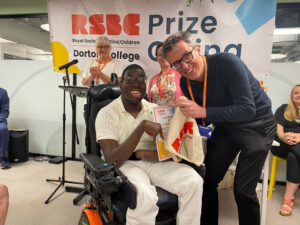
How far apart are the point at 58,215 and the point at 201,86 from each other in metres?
1.75

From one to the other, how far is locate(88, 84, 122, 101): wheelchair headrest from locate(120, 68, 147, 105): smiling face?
0.16 metres

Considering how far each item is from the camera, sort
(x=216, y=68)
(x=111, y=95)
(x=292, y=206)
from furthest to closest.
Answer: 1. (x=292, y=206)
2. (x=111, y=95)
3. (x=216, y=68)

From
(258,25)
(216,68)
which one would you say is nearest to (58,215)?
(216,68)

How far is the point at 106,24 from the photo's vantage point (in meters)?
2.71

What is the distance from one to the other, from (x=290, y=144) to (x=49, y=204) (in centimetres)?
261

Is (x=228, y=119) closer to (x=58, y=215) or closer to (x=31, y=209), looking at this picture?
(x=58, y=215)

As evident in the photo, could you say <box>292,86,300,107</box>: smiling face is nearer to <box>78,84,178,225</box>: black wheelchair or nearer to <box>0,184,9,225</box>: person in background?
<box>78,84,178,225</box>: black wheelchair

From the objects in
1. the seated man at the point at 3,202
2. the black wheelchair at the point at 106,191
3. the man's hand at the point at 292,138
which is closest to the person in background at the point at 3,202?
the seated man at the point at 3,202

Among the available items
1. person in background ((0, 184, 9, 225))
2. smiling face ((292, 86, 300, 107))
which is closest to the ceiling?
person in background ((0, 184, 9, 225))

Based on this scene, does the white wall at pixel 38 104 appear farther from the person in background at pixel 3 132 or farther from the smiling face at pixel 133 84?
the smiling face at pixel 133 84

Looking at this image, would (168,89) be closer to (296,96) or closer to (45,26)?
(296,96)

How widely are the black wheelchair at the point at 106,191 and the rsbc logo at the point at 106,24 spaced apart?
4.39ft

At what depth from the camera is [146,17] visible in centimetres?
260

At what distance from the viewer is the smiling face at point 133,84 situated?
1484mm
